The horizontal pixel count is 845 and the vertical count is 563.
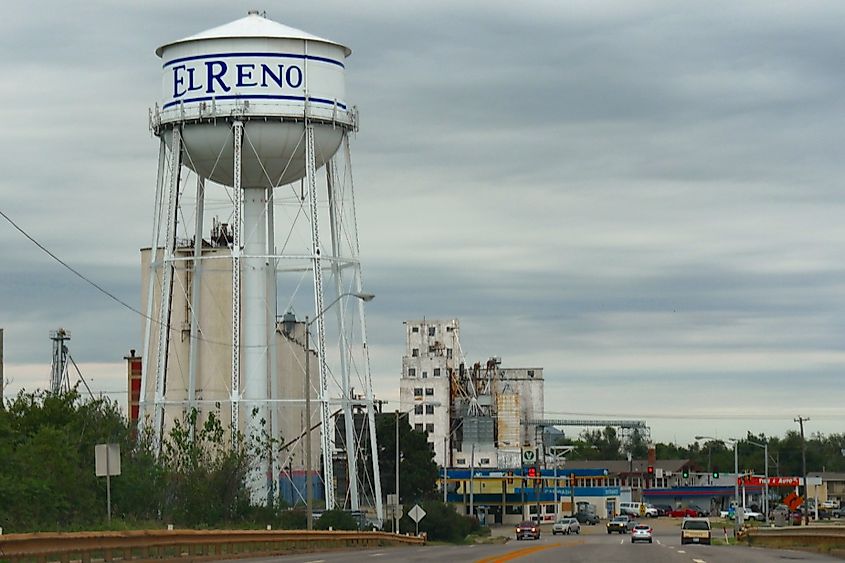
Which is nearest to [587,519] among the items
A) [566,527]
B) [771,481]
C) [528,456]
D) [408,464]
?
[528,456]

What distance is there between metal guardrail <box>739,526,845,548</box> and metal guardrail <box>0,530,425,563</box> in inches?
522

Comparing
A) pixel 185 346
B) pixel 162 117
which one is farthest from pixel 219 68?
pixel 185 346

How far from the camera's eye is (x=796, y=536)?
4412 centimetres

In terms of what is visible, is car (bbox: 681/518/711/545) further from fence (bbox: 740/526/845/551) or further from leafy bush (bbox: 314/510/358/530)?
leafy bush (bbox: 314/510/358/530)

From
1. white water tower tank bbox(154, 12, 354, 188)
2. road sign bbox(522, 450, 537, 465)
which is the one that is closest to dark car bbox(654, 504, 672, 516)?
road sign bbox(522, 450, 537, 465)

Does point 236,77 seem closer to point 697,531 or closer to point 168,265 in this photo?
point 168,265

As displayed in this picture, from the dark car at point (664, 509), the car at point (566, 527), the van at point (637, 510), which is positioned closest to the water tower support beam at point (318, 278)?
the car at point (566, 527)

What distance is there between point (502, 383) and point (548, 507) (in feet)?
40.4

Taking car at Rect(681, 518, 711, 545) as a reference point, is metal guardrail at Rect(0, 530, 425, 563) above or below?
above

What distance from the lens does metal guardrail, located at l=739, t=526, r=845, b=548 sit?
37.7 meters

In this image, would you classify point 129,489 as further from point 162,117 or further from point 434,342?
point 434,342

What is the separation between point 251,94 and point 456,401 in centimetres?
8854

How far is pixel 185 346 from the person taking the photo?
68062mm

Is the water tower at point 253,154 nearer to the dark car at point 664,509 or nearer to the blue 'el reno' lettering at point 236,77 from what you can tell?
the blue 'el reno' lettering at point 236,77
